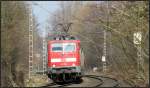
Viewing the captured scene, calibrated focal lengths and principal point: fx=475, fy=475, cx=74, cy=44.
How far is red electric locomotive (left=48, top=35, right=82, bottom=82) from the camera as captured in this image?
2744 centimetres

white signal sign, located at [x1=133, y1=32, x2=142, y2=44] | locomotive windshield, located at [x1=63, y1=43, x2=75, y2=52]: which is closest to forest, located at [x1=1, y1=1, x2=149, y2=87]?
white signal sign, located at [x1=133, y1=32, x2=142, y2=44]

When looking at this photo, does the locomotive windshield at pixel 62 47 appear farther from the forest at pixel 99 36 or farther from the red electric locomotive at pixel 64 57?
the forest at pixel 99 36

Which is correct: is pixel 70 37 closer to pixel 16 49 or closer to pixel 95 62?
pixel 16 49

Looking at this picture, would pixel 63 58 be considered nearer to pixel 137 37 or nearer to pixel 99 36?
pixel 137 37

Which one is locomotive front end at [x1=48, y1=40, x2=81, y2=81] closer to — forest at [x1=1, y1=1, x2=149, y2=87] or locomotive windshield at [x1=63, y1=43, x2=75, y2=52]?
locomotive windshield at [x1=63, y1=43, x2=75, y2=52]

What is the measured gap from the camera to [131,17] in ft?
42.1

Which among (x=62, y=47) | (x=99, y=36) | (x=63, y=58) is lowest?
(x=63, y=58)

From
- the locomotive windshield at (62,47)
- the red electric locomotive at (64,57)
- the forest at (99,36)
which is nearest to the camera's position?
the forest at (99,36)

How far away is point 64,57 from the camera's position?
2781cm

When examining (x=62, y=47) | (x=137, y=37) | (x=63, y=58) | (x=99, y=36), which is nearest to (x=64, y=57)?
(x=63, y=58)

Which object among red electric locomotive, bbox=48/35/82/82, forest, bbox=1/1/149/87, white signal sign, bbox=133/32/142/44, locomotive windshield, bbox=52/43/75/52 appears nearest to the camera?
forest, bbox=1/1/149/87

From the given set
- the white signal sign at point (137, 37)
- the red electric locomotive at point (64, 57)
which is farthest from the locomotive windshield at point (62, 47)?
the white signal sign at point (137, 37)

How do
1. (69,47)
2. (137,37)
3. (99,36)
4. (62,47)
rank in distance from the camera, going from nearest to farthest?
(137,37) → (69,47) → (62,47) → (99,36)

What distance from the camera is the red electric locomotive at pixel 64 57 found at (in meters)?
27.4
